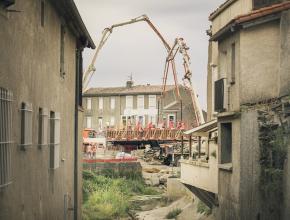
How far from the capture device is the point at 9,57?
37.6ft

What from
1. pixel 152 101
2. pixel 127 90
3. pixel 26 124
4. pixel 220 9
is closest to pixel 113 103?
pixel 127 90

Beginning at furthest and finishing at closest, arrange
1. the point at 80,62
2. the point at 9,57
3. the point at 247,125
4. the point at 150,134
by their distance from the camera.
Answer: the point at 150,134 → the point at 80,62 → the point at 247,125 → the point at 9,57

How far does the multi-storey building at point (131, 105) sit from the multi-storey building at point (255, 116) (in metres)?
68.2

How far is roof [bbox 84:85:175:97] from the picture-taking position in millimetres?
94456

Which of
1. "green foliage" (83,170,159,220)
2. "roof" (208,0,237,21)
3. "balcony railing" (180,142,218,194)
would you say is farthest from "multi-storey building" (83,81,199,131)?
"balcony railing" (180,142,218,194)

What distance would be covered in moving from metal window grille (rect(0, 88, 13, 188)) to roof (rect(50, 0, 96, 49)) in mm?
5771

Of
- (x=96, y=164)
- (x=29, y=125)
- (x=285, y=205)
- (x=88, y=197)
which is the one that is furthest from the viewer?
(x=96, y=164)

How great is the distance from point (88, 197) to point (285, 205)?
22540 mm

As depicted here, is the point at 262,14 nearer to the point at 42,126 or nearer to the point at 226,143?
the point at 226,143

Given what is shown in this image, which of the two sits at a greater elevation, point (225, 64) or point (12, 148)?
point (225, 64)

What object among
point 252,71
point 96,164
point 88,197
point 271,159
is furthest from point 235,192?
point 96,164

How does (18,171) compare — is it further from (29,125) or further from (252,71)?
(252,71)

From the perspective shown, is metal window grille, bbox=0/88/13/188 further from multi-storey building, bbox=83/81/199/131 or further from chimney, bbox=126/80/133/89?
chimney, bbox=126/80/133/89

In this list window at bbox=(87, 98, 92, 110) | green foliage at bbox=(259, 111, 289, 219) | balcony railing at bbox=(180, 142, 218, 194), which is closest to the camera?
green foliage at bbox=(259, 111, 289, 219)
